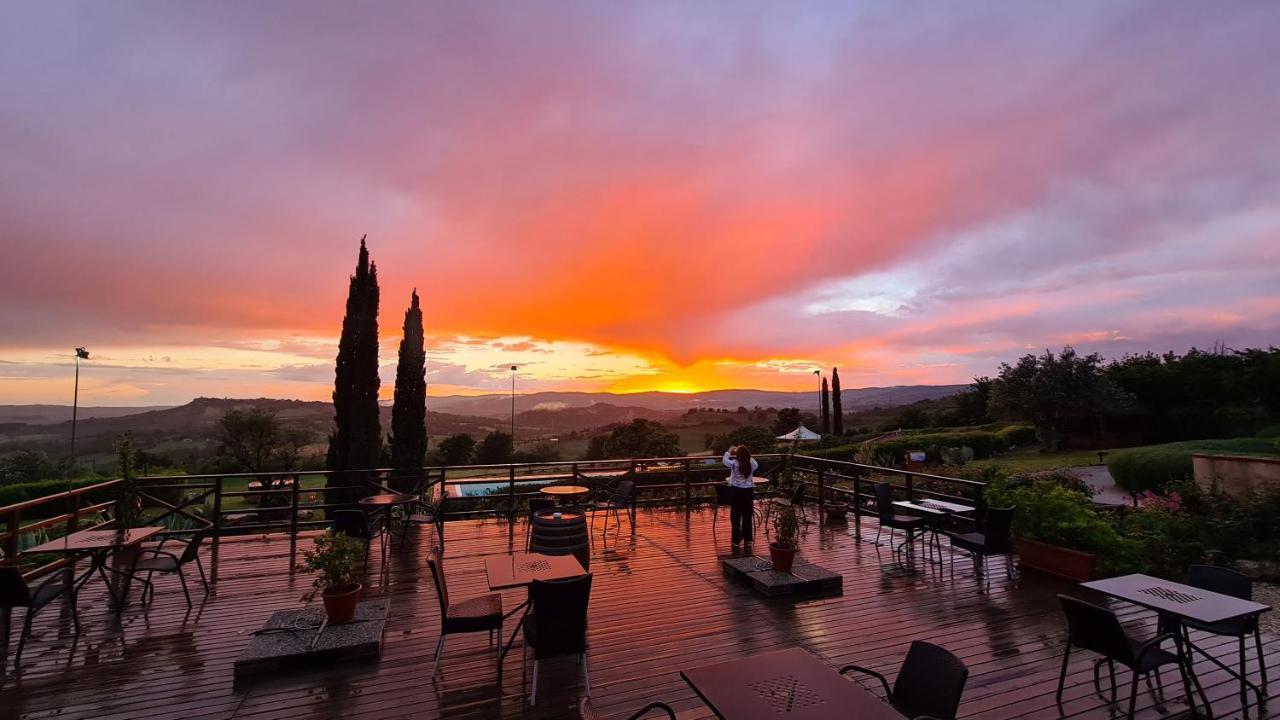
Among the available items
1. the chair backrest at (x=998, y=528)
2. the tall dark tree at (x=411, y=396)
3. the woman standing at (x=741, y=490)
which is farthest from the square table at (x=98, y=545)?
the tall dark tree at (x=411, y=396)

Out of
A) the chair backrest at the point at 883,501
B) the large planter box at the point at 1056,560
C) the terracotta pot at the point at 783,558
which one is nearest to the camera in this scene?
the large planter box at the point at 1056,560

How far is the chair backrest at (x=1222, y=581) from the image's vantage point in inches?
135

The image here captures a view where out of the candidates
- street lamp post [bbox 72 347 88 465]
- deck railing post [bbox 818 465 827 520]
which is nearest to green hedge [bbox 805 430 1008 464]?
deck railing post [bbox 818 465 827 520]

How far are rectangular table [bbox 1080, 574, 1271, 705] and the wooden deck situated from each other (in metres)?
0.47

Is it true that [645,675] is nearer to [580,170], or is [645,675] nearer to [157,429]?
[580,170]

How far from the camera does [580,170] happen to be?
28.8 feet

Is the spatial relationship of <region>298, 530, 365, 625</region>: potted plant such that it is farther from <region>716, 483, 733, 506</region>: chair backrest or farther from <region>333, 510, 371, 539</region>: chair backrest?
<region>716, 483, 733, 506</region>: chair backrest

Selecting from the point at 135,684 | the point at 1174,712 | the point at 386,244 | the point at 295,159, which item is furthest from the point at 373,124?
the point at 1174,712

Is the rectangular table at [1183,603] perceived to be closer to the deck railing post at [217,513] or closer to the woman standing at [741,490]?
the woman standing at [741,490]

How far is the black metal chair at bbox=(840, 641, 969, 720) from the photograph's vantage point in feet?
7.15

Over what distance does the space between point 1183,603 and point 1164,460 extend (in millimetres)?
13054

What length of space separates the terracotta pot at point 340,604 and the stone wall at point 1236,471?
11958mm

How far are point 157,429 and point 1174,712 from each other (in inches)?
1571

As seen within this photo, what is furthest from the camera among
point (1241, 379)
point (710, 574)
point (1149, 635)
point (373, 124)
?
point (1241, 379)
